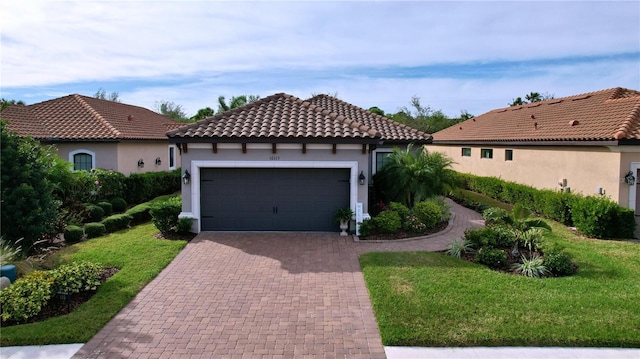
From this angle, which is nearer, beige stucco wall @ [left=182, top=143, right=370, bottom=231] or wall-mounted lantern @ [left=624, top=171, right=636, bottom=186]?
beige stucco wall @ [left=182, top=143, right=370, bottom=231]

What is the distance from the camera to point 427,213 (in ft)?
46.5

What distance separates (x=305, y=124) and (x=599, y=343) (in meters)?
9.70

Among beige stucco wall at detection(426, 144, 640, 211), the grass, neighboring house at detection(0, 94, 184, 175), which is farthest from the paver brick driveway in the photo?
neighboring house at detection(0, 94, 184, 175)

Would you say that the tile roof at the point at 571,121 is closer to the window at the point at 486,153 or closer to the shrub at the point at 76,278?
the window at the point at 486,153

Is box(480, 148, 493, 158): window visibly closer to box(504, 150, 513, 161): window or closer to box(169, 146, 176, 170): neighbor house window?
box(504, 150, 513, 161): window

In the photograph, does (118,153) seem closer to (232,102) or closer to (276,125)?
(276,125)

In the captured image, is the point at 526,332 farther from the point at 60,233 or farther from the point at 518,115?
the point at 518,115

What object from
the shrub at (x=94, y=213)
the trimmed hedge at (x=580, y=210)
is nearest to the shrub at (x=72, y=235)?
the shrub at (x=94, y=213)

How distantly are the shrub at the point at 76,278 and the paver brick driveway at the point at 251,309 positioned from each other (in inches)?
38.2

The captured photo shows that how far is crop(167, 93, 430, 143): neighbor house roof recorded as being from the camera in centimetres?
1292

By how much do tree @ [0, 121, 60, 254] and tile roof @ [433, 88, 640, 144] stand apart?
55.5ft

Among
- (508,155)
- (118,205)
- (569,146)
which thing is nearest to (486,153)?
(508,155)

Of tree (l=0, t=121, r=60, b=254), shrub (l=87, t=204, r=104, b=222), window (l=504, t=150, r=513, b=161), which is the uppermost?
window (l=504, t=150, r=513, b=161)

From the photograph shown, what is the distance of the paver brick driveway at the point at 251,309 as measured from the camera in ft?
20.9
